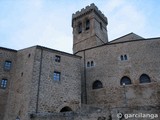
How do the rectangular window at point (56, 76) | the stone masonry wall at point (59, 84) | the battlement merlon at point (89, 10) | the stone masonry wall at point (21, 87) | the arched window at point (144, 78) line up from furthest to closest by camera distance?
the battlement merlon at point (89, 10) < the arched window at point (144, 78) < the rectangular window at point (56, 76) < the stone masonry wall at point (59, 84) < the stone masonry wall at point (21, 87)

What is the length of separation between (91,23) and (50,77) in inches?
698

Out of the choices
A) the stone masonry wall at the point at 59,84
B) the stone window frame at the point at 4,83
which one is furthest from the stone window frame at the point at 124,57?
the stone window frame at the point at 4,83

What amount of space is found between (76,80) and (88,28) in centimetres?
1597

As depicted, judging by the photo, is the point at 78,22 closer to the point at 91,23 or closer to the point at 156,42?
the point at 91,23

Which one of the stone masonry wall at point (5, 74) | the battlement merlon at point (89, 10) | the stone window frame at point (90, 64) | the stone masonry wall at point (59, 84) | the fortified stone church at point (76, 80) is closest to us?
the fortified stone church at point (76, 80)

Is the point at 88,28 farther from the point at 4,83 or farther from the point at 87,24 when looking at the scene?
the point at 4,83

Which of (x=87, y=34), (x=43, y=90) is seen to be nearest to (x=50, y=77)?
(x=43, y=90)

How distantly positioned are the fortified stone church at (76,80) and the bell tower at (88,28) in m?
7.97

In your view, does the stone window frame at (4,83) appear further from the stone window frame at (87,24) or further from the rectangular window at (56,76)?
the stone window frame at (87,24)

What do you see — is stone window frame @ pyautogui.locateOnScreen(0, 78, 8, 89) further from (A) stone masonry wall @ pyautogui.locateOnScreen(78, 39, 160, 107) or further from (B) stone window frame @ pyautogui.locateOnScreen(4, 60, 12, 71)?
(A) stone masonry wall @ pyautogui.locateOnScreen(78, 39, 160, 107)

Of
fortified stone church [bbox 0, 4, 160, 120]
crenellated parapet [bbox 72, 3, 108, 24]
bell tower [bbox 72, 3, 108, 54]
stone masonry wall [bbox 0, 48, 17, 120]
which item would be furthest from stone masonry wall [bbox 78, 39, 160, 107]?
crenellated parapet [bbox 72, 3, 108, 24]

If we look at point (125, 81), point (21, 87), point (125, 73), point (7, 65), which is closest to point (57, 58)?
point (21, 87)

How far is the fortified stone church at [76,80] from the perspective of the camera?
18.2 m

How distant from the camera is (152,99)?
2031 cm
